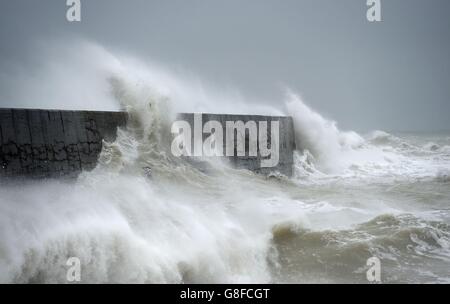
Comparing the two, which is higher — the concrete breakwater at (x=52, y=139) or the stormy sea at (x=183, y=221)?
the concrete breakwater at (x=52, y=139)

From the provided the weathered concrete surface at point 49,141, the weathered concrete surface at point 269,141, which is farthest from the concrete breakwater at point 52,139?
the weathered concrete surface at point 269,141

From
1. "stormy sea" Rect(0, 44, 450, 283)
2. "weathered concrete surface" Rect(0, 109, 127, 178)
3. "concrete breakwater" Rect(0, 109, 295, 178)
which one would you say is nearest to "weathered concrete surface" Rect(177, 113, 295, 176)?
"stormy sea" Rect(0, 44, 450, 283)

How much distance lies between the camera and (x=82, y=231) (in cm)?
416

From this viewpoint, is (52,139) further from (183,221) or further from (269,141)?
(269,141)

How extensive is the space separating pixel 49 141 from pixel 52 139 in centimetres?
6

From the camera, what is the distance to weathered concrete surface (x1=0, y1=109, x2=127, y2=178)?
482cm

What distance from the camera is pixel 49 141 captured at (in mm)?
5289

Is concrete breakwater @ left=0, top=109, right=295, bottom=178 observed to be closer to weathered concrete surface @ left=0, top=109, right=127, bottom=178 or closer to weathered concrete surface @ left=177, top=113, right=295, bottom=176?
weathered concrete surface @ left=0, top=109, right=127, bottom=178

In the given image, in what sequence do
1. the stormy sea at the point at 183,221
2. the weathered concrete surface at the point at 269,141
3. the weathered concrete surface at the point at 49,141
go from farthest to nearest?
the weathered concrete surface at the point at 269,141 < the weathered concrete surface at the point at 49,141 < the stormy sea at the point at 183,221

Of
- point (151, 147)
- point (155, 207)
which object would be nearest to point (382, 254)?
point (155, 207)

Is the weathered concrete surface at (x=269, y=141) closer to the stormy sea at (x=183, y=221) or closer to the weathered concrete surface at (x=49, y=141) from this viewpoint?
the stormy sea at (x=183, y=221)

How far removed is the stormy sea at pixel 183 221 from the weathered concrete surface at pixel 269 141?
0.26 meters

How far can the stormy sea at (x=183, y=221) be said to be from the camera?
157 inches
